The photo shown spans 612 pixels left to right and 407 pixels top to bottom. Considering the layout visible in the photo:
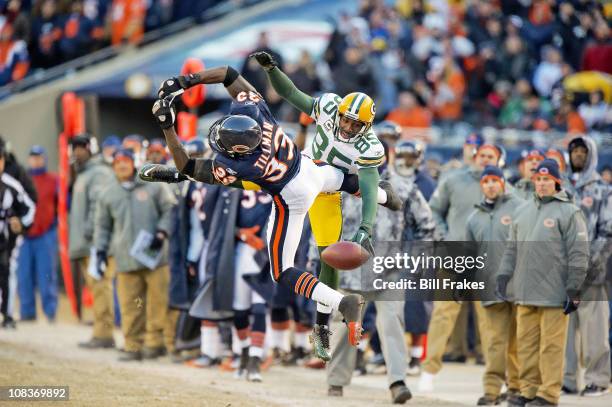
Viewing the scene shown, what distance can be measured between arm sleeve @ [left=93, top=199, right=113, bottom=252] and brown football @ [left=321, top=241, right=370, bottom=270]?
16.8 ft

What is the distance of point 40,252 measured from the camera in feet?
52.6

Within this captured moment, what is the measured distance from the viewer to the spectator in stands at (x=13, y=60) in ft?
67.1

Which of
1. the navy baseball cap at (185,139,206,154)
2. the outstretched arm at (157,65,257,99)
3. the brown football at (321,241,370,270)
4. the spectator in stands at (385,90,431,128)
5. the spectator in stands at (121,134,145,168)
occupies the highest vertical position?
the spectator in stands at (385,90,431,128)

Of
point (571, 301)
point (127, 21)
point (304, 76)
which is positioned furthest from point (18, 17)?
point (571, 301)

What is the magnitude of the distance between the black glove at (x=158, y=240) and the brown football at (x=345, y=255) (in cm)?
448

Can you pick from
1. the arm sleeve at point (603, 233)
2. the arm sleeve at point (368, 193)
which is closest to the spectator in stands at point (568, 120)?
the arm sleeve at point (603, 233)

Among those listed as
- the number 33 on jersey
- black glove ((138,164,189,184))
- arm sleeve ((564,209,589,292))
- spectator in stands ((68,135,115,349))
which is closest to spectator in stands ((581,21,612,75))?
spectator in stands ((68,135,115,349))

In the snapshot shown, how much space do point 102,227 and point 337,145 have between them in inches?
185

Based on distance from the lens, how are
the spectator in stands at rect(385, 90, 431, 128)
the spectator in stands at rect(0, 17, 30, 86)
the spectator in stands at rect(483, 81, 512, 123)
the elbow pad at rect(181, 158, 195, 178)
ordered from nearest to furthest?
the elbow pad at rect(181, 158, 195, 178), the spectator in stands at rect(385, 90, 431, 128), the spectator in stands at rect(483, 81, 512, 123), the spectator in stands at rect(0, 17, 30, 86)

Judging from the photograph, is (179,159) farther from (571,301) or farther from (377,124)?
(377,124)

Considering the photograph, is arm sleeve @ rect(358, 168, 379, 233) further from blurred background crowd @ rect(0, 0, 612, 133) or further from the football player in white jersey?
blurred background crowd @ rect(0, 0, 612, 133)

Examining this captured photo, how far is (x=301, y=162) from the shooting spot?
9617 millimetres

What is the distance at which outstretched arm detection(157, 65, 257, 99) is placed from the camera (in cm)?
915

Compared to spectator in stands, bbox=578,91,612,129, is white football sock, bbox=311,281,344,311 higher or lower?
lower
